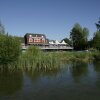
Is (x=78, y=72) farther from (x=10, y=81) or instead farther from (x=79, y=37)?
(x=79, y=37)

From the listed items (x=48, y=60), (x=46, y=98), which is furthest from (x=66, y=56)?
(x=46, y=98)

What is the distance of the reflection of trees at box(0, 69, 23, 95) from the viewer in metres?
22.8

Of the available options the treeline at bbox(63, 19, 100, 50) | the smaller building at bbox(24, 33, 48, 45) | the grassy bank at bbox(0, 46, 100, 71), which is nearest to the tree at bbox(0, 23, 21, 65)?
the grassy bank at bbox(0, 46, 100, 71)

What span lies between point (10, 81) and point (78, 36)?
7774 cm

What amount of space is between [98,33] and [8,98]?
66.9 meters

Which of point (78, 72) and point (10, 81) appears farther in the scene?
point (78, 72)

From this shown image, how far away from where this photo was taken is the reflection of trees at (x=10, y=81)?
22.8 meters

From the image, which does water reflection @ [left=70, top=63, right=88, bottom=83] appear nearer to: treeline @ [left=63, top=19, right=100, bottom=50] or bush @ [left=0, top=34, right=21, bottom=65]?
bush @ [left=0, top=34, right=21, bottom=65]

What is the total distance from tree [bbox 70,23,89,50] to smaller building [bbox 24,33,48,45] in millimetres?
13726

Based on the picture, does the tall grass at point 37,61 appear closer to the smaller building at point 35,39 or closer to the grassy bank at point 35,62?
the grassy bank at point 35,62

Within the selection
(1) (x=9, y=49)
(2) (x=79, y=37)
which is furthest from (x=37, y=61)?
(2) (x=79, y=37)

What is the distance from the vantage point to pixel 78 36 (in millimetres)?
103000

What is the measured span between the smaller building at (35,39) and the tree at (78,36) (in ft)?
45.0

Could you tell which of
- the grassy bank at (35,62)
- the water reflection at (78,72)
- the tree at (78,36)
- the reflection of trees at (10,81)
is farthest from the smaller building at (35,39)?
the reflection of trees at (10,81)
